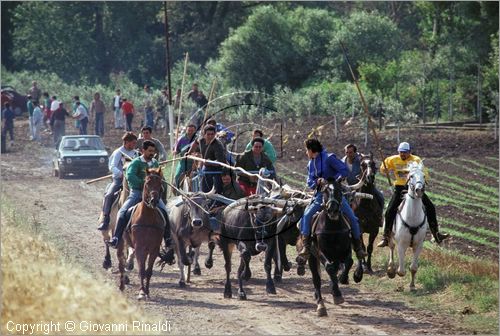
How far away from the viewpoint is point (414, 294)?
2006cm

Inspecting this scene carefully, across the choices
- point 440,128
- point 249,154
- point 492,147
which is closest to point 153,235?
point 249,154

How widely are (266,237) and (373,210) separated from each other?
11.5 ft

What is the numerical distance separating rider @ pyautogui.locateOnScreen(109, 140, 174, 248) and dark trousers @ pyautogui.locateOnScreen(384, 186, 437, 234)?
170 inches

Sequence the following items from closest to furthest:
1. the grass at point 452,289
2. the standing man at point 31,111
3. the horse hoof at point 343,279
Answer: the grass at point 452,289 < the horse hoof at point 343,279 < the standing man at point 31,111

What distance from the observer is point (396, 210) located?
→ 21453 millimetres

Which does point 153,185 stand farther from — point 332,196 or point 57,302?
point 57,302

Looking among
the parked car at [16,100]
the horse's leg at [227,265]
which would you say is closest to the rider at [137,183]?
the horse's leg at [227,265]

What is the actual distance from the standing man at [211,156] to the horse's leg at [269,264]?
2.15 meters

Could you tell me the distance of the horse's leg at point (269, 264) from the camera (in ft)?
65.0

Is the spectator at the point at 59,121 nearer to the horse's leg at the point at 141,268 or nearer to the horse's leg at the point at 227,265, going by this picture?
the horse's leg at the point at 227,265

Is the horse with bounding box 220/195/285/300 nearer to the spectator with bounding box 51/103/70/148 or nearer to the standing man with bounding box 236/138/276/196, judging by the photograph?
the standing man with bounding box 236/138/276/196

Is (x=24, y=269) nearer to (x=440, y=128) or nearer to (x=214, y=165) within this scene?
(x=214, y=165)

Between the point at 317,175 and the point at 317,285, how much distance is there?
1762 mm

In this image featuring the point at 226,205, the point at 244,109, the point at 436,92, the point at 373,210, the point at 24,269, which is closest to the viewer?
the point at 24,269
